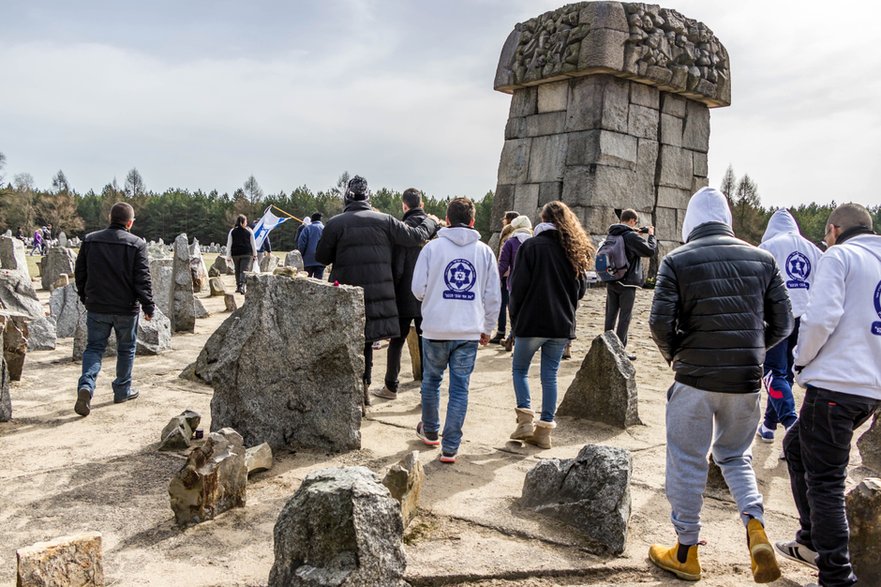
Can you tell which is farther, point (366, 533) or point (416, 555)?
point (416, 555)

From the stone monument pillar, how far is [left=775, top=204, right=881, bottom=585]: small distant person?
10.6 meters

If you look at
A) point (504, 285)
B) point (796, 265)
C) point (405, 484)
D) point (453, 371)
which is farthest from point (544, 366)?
point (504, 285)

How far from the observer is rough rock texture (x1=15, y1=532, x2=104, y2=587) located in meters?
2.85

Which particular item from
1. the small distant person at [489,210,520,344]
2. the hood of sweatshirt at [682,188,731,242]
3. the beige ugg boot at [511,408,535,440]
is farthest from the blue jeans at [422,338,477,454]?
the small distant person at [489,210,520,344]

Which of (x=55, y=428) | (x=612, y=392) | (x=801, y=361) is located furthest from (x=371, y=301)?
(x=801, y=361)

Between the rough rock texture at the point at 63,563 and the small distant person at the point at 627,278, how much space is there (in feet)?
20.8

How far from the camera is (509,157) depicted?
51.5ft

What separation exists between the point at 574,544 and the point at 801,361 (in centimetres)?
145

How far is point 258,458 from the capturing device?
466cm

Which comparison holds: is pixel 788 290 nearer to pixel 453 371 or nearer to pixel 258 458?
pixel 453 371

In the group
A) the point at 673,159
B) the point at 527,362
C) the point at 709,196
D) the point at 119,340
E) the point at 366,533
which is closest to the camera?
the point at 366,533

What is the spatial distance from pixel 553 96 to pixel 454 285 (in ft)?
35.2

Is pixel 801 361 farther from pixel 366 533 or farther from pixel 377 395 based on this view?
pixel 377 395

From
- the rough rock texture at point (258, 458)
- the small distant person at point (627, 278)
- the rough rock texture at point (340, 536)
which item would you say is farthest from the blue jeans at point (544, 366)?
the small distant person at point (627, 278)
